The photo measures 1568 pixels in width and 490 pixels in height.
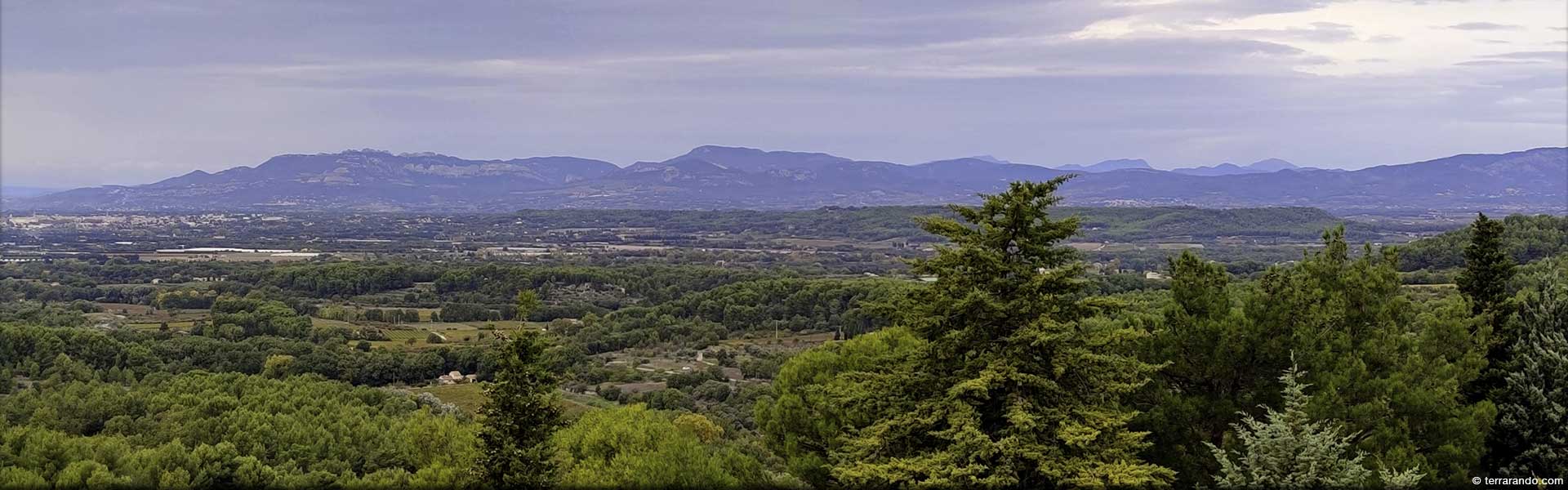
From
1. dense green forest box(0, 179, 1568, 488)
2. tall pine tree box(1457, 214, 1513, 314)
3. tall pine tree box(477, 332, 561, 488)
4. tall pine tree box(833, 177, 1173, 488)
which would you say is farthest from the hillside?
tall pine tree box(477, 332, 561, 488)

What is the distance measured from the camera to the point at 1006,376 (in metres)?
12.9

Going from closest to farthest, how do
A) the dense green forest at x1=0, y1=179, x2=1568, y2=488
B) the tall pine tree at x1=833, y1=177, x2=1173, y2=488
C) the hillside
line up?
the tall pine tree at x1=833, y1=177, x2=1173, y2=488 → the dense green forest at x1=0, y1=179, x2=1568, y2=488 → the hillside

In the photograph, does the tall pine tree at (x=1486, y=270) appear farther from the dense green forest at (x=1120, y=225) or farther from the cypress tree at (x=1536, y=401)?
the dense green forest at (x=1120, y=225)

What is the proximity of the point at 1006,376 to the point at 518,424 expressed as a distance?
263 inches

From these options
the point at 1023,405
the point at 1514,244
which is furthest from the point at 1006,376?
the point at 1514,244

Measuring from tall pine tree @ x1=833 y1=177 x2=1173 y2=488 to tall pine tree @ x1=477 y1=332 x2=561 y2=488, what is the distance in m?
4.11

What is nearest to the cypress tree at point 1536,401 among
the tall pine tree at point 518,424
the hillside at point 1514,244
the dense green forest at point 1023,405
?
the dense green forest at point 1023,405

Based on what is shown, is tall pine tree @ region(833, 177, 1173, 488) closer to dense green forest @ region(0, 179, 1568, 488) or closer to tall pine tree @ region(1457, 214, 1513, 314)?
dense green forest @ region(0, 179, 1568, 488)

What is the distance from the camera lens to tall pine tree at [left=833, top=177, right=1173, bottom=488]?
12672 mm

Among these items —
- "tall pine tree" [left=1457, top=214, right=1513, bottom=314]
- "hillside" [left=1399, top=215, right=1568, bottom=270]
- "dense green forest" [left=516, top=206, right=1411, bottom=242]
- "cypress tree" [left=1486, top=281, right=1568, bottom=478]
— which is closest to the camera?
"cypress tree" [left=1486, top=281, right=1568, bottom=478]

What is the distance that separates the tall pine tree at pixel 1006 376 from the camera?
41.6 ft

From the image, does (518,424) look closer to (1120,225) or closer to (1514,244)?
(1514,244)

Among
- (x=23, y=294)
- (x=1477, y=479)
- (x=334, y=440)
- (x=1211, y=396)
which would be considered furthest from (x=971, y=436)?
(x=23, y=294)

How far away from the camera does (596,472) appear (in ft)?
53.8
